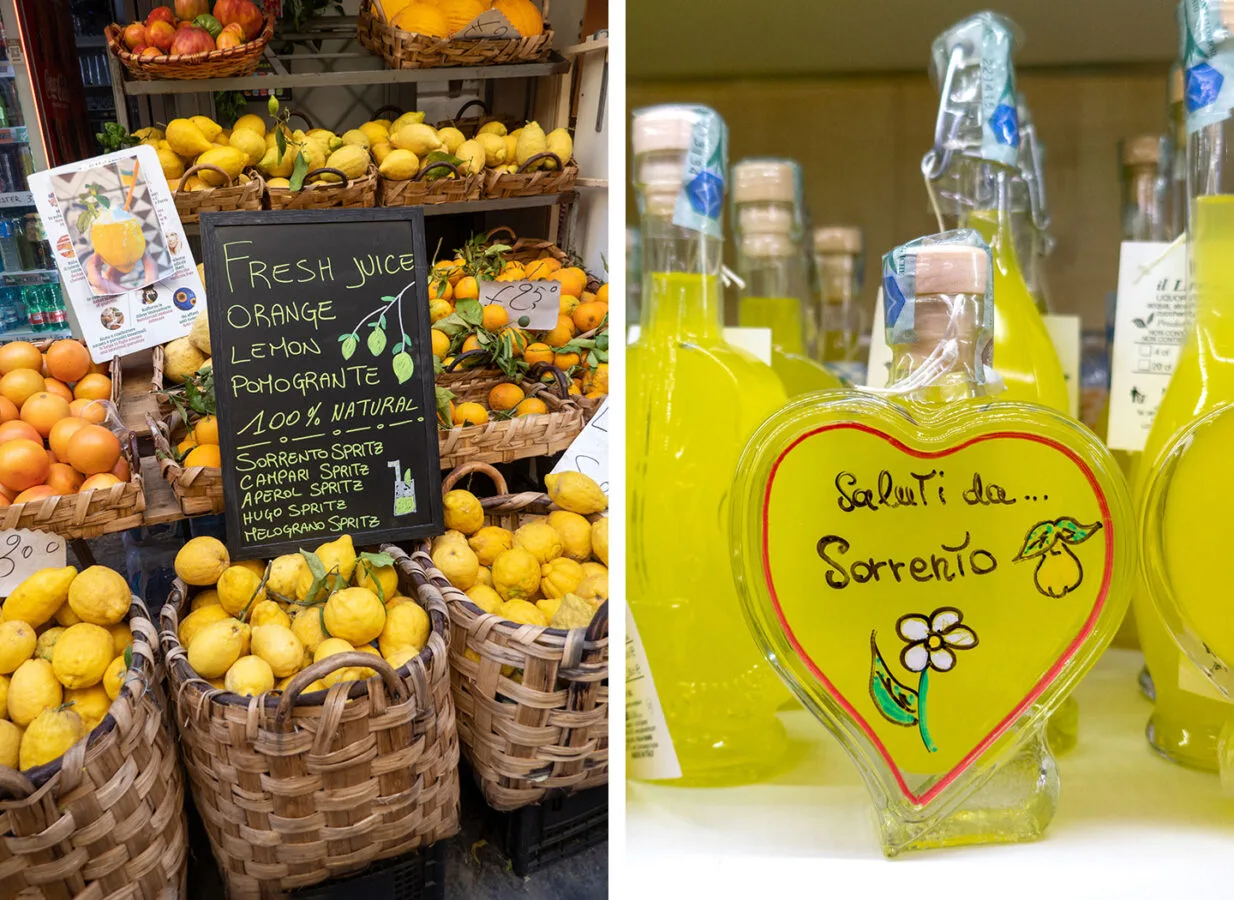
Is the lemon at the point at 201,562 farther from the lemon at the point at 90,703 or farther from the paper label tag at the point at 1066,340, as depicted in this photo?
the paper label tag at the point at 1066,340

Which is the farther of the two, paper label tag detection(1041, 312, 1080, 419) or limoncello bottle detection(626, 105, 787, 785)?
paper label tag detection(1041, 312, 1080, 419)

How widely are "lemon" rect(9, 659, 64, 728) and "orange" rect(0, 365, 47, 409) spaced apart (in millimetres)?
437

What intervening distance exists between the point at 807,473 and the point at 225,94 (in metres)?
1.42

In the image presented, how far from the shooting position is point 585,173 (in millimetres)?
1800

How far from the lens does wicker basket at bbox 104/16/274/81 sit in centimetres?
145

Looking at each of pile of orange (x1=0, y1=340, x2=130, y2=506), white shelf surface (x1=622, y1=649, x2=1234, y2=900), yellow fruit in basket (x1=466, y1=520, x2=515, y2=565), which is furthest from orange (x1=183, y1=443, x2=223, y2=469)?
white shelf surface (x1=622, y1=649, x2=1234, y2=900)

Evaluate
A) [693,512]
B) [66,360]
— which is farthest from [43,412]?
[693,512]

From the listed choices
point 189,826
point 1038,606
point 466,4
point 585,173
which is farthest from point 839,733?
point 466,4

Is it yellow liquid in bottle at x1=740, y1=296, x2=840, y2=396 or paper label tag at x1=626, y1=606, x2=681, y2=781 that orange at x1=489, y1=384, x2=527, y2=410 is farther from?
paper label tag at x1=626, y1=606, x2=681, y2=781

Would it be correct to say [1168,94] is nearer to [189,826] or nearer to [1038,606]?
[1038,606]

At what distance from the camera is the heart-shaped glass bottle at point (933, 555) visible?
59 cm

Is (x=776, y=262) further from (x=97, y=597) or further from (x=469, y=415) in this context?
(x=97, y=597)

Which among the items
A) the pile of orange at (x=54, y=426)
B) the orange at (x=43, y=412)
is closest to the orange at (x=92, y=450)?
the pile of orange at (x=54, y=426)

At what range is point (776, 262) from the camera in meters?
0.91
